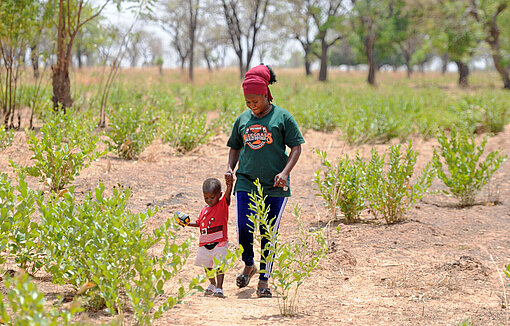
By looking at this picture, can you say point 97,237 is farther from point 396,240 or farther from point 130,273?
point 396,240

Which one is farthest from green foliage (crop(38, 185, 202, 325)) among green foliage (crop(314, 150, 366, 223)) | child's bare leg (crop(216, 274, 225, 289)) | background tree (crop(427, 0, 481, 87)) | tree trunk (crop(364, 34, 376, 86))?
tree trunk (crop(364, 34, 376, 86))

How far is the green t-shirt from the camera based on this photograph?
332 centimetres

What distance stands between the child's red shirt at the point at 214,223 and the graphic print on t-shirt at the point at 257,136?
408 millimetres

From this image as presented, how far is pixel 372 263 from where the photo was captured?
402 centimetres

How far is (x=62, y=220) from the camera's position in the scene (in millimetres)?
2863

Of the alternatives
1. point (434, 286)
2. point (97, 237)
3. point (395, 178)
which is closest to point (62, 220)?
point (97, 237)

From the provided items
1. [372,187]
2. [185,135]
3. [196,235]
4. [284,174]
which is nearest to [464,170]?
[372,187]

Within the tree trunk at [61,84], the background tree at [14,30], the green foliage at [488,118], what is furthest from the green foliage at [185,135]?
the green foliage at [488,118]

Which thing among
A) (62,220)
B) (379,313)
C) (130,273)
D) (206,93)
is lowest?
(379,313)

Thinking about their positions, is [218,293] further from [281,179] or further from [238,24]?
[238,24]

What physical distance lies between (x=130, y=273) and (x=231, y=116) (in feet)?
23.6

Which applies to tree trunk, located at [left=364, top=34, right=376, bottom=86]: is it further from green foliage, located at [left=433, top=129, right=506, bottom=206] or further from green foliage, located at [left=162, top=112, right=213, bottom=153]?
green foliage, located at [left=433, top=129, right=506, bottom=206]

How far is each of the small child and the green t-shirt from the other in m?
0.16

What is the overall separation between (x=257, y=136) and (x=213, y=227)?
0.65 meters
